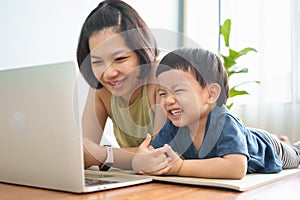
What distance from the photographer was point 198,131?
90 centimetres

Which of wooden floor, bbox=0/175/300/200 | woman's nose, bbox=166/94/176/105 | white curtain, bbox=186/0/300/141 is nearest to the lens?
wooden floor, bbox=0/175/300/200

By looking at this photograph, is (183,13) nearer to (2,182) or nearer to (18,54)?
(18,54)

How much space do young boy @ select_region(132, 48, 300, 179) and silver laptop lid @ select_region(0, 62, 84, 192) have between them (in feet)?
0.65

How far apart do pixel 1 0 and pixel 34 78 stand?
1042mm

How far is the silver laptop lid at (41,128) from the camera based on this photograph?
2.08ft

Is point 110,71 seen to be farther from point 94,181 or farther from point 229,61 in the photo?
point 229,61

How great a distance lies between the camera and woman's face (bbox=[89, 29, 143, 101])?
875 millimetres

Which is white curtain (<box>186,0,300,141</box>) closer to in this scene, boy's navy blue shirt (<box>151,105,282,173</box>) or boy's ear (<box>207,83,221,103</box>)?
boy's navy blue shirt (<box>151,105,282,173</box>)

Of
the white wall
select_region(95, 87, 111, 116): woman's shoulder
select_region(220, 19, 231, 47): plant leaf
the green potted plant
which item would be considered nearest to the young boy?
select_region(95, 87, 111, 116): woman's shoulder

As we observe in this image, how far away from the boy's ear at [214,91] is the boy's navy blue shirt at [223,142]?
2 cm

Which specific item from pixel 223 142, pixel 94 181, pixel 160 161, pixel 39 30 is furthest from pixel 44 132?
pixel 39 30

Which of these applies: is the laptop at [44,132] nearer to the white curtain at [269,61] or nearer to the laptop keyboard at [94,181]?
the laptop keyboard at [94,181]

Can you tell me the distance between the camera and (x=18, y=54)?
64.9 inches

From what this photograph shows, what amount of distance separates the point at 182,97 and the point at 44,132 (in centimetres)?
31
